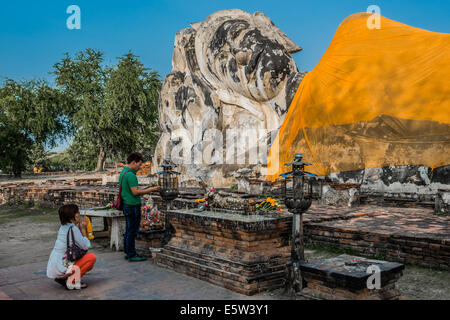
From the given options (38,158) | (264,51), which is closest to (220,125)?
(264,51)

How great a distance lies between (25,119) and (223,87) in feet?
49.4

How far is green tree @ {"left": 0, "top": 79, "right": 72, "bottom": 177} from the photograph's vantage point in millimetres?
25641

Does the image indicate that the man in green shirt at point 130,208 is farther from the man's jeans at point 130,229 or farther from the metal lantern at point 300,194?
the metal lantern at point 300,194

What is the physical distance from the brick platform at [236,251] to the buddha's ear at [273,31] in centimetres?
1331

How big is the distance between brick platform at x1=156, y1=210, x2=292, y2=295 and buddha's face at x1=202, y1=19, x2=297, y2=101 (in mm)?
11828

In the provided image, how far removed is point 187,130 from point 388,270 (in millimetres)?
17844

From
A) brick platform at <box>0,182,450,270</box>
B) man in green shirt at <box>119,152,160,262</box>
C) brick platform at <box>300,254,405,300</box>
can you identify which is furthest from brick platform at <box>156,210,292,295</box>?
brick platform at <box>0,182,450,270</box>

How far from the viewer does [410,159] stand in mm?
8992

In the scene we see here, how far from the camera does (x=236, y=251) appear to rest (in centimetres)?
429

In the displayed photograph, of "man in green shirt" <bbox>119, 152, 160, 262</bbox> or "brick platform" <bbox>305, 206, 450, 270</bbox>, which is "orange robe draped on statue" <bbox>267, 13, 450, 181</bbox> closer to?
"brick platform" <bbox>305, 206, 450, 270</bbox>

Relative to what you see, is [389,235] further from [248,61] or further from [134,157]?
[248,61]

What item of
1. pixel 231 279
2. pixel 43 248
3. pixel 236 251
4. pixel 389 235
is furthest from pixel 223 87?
pixel 231 279

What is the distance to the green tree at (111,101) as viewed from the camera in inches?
1058
